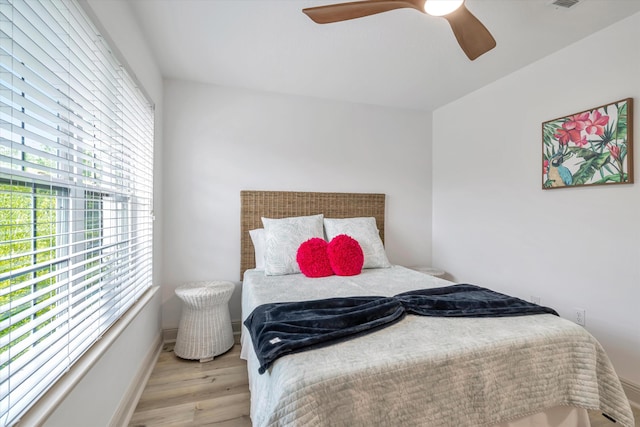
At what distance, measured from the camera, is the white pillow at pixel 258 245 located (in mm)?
2633

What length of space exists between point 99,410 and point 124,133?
1499 millimetres

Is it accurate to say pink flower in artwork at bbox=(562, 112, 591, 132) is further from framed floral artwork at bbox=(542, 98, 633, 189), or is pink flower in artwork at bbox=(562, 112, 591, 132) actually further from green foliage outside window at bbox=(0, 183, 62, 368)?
green foliage outside window at bbox=(0, 183, 62, 368)

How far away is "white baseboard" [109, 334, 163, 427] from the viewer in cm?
155

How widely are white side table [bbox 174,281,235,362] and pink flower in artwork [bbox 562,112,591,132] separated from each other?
2.98 meters

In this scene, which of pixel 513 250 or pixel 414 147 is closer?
pixel 513 250

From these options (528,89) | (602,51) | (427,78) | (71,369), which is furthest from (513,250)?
(71,369)

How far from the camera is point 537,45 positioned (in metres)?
2.13

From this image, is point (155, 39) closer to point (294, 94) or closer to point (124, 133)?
point (124, 133)

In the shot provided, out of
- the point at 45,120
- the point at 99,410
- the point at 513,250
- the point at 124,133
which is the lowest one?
the point at 99,410

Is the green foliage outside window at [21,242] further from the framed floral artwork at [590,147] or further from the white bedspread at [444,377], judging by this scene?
the framed floral artwork at [590,147]

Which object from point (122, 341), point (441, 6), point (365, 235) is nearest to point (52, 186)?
point (122, 341)

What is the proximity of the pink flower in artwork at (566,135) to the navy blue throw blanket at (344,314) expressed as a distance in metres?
1.37

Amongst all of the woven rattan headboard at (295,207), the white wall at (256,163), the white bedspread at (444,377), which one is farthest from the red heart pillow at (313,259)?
the white bedspread at (444,377)

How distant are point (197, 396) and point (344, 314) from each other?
1285 mm
